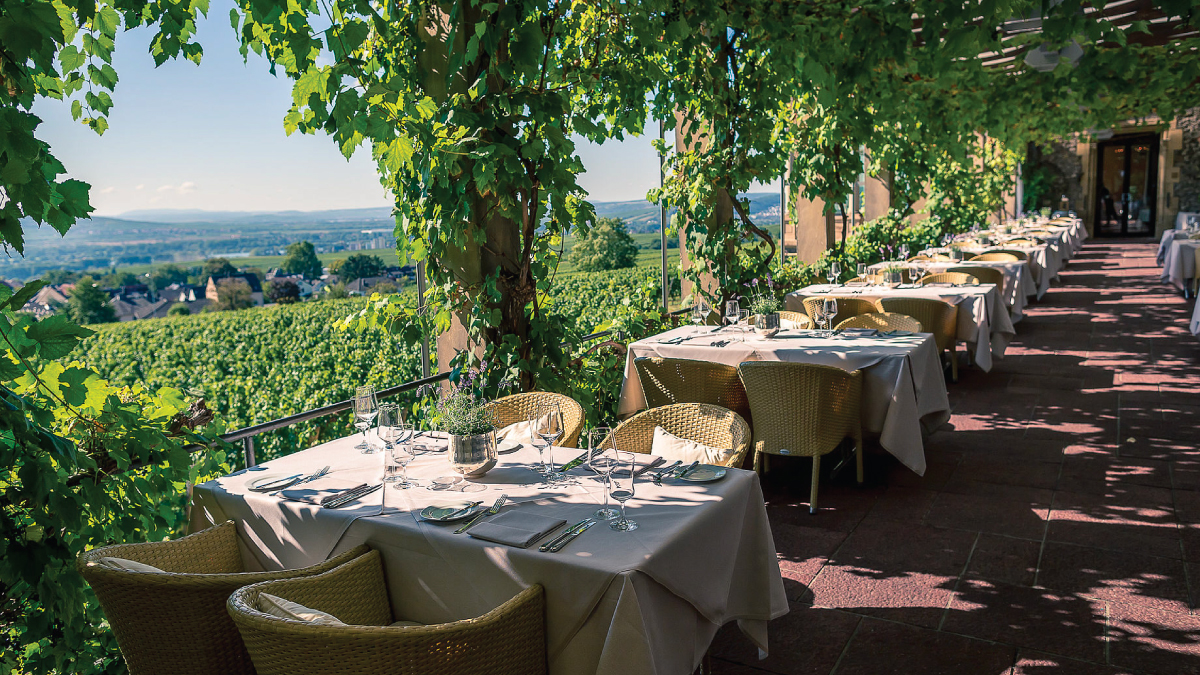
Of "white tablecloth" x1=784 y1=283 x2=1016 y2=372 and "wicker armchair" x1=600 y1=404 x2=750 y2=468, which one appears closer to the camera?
"wicker armchair" x1=600 y1=404 x2=750 y2=468

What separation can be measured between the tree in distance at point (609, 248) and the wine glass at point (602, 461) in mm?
5104

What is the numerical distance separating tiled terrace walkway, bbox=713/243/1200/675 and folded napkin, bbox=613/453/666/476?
0.74m

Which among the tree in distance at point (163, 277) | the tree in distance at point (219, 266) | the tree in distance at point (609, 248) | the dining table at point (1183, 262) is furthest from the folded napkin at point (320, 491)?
the dining table at point (1183, 262)

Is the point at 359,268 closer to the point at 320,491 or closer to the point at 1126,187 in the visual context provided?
the point at 320,491

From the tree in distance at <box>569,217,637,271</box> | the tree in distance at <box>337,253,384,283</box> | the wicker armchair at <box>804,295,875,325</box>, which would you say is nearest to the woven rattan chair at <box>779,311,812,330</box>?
the wicker armchair at <box>804,295,875,325</box>

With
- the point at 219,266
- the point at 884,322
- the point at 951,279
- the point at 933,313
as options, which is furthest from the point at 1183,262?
the point at 219,266

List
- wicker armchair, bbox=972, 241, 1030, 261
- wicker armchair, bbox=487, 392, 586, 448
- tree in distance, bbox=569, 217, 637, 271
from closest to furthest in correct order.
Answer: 1. wicker armchair, bbox=487, 392, 586, 448
2. tree in distance, bbox=569, 217, 637, 271
3. wicker armchair, bbox=972, 241, 1030, 261

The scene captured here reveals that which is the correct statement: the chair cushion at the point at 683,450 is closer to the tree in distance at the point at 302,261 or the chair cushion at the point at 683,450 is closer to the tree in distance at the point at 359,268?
the tree in distance at the point at 359,268

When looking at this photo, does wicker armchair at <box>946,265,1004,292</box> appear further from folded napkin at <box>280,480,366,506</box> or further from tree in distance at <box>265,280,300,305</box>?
folded napkin at <box>280,480,366,506</box>

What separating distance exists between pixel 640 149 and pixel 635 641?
18.4 ft

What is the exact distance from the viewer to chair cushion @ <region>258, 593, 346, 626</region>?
1.67 meters

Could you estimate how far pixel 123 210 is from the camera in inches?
324

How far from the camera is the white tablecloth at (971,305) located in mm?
6336

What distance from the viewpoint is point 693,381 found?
4246 millimetres
